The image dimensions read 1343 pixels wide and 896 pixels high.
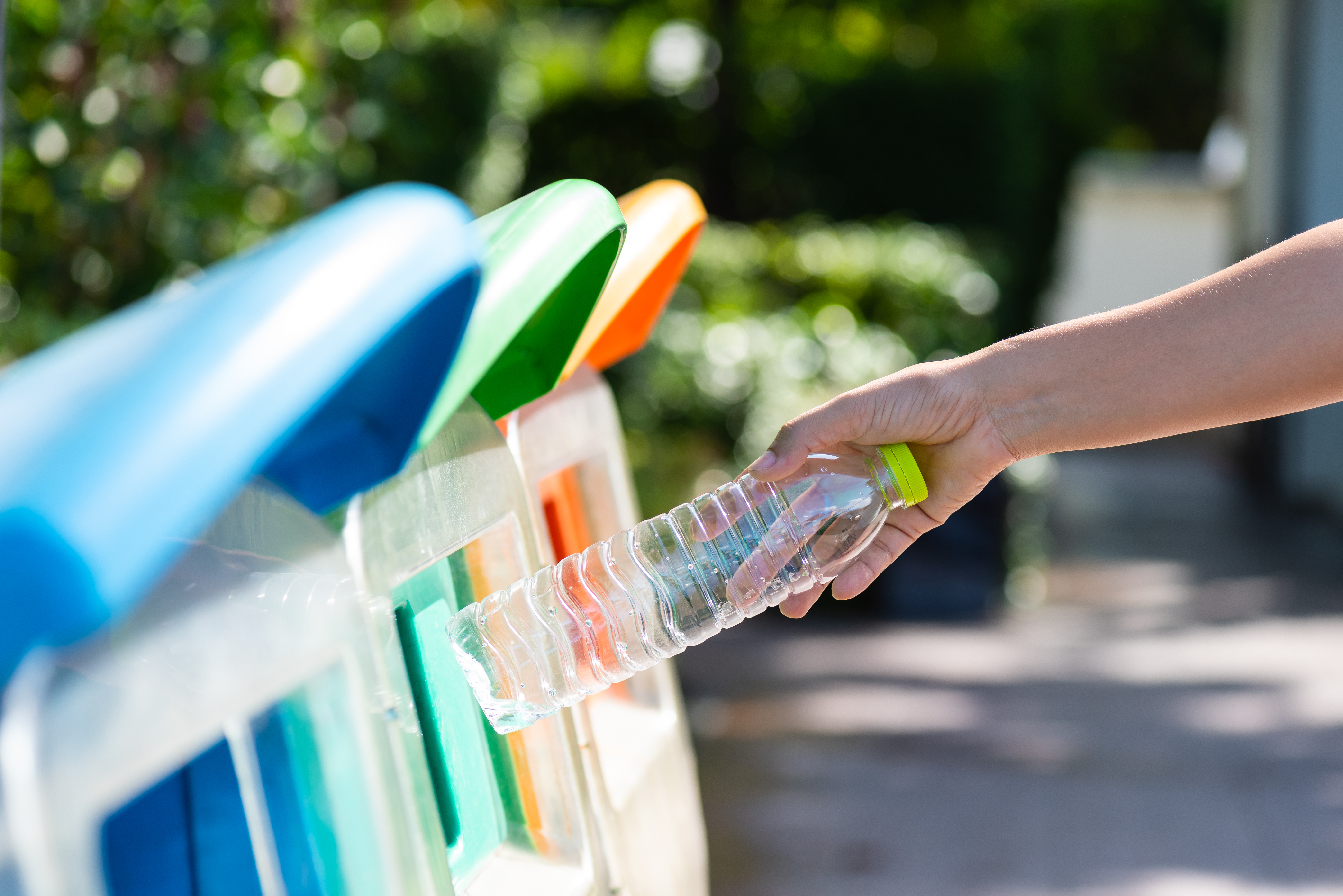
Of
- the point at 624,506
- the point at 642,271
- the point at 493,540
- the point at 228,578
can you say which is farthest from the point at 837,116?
the point at 228,578

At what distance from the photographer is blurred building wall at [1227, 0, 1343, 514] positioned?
1012cm

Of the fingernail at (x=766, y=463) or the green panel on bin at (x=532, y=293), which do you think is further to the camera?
the fingernail at (x=766, y=463)

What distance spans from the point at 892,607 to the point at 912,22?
752cm

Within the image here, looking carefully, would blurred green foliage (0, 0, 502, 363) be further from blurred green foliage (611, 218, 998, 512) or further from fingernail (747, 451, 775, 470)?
fingernail (747, 451, 775, 470)

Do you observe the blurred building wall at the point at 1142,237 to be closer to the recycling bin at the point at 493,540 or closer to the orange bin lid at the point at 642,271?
the orange bin lid at the point at 642,271

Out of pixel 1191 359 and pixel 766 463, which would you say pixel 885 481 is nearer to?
pixel 766 463

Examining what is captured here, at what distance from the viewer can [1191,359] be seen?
1.64 metres

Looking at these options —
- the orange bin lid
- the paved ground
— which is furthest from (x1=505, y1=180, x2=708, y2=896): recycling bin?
the paved ground

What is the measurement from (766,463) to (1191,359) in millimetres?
550

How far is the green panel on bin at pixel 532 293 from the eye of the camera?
3.80 ft

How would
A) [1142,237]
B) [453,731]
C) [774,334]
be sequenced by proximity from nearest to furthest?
1. [453,731]
2. [774,334]
3. [1142,237]

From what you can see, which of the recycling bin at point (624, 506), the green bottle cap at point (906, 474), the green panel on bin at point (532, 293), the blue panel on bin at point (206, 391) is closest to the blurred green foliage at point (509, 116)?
the recycling bin at point (624, 506)

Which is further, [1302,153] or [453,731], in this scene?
[1302,153]

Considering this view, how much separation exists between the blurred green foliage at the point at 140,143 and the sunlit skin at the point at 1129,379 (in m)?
2.81
